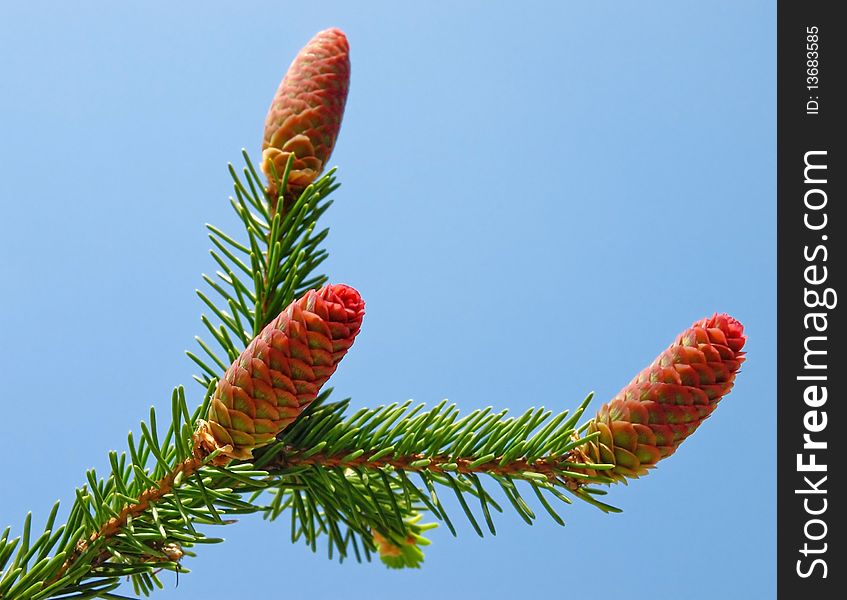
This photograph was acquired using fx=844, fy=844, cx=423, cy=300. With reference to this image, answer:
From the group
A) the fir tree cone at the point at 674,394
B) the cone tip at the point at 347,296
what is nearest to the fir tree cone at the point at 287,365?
the cone tip at the point at 347,296

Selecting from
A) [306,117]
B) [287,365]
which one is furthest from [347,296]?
[306,117]

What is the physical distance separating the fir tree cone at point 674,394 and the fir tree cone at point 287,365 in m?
0.24

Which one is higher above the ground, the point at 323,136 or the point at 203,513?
the point at 323,136

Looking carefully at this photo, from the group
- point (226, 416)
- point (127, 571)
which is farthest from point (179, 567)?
point (226, 416)

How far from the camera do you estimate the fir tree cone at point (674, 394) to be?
657 mm

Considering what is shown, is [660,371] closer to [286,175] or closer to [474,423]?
[474,423]

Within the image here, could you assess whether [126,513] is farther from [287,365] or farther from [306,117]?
[306,117]

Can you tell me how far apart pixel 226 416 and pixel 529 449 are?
0.26 metres

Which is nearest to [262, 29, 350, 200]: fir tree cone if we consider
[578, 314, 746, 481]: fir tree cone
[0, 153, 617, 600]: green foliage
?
[0, 153, 617, 600]: green foliage

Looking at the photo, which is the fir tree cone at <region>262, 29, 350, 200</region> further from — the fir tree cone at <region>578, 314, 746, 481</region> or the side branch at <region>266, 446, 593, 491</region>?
the fir tree cone at <region>578, 314, 746, 481</region>

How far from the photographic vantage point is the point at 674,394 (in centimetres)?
66

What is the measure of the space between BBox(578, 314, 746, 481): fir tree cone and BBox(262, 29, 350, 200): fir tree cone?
39 centimetres

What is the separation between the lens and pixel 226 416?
64 centimetres

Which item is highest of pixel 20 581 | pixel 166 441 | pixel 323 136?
pixel 323 136
